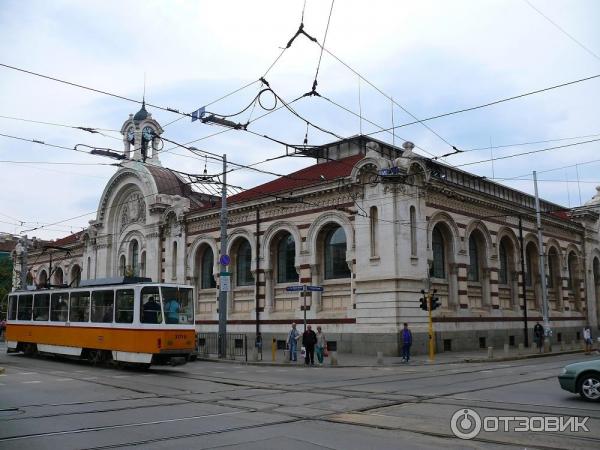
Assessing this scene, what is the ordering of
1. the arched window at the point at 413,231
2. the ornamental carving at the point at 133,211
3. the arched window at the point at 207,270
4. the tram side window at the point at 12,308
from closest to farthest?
the arched window at the point at 413,231, the tram side window at the point at 12,308, the arched window at the point at 207,270, the ornamental carving at the point at 133,211

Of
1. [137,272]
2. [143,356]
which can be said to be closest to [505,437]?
[143,356]

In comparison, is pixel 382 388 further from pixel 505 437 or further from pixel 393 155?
pixel 393 155

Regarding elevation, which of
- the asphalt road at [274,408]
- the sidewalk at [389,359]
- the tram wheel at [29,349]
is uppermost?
the tram wheel at [29,349]

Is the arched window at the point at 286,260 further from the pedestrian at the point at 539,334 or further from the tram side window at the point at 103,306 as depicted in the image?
the pedestrian at the point at 539,334

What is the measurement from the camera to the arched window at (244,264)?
3716cm

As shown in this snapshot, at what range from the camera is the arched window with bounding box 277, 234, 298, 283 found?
113 feet

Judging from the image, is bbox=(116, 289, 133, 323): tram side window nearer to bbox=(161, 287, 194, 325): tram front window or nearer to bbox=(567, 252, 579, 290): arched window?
bbox=(161, 287, 194, 325): tram front window

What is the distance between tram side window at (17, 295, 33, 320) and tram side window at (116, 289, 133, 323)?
8515 mm

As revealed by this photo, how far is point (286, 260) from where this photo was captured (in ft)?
115

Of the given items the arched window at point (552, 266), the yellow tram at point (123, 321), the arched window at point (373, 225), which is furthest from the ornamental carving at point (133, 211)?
the arched window at point (552, 266)

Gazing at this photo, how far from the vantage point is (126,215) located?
46.3 meters

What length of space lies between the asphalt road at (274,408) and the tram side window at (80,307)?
2.95m

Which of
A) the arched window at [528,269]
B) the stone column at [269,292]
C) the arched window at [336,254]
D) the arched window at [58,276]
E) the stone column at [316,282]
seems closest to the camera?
the arched window at [336,254]

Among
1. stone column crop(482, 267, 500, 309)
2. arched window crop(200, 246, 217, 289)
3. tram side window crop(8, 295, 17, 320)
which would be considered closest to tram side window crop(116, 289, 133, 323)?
tram side window crop(8, 295, 17, 320)
